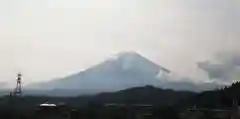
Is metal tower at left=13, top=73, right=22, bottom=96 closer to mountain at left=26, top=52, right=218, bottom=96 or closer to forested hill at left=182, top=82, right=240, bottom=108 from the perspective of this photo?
mountain at left=26, top=52, right=218, bottom=96

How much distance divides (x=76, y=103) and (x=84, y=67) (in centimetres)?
17

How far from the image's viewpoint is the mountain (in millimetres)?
1699

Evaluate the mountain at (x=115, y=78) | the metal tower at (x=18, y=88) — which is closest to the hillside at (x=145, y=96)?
the mountain at (x=115, y=78)

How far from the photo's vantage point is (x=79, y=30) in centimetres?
174

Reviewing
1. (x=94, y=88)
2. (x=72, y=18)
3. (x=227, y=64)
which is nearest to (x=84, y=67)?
(x=94, y=88)

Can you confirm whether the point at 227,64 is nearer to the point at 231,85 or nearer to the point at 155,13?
the point at 231,85

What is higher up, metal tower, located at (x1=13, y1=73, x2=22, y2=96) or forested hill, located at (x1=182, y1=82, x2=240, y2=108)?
metal tower, located at (x1=13, y1=73, x2=22, y2=96)

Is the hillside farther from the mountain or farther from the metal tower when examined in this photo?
the metal tower

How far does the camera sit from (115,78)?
1.72 meters

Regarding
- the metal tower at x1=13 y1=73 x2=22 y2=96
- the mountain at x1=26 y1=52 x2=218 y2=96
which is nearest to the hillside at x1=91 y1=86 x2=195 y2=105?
the mountain at x1=26 y1=52 x2=218 y2=96

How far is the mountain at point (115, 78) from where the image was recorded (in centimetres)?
170

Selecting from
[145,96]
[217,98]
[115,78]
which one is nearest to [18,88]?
[115,78]

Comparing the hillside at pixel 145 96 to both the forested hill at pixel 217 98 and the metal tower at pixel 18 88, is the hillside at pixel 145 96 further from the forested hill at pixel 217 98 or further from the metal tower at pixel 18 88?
the metal tower at pixel 18 88

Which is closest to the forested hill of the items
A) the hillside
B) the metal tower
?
the hillside
